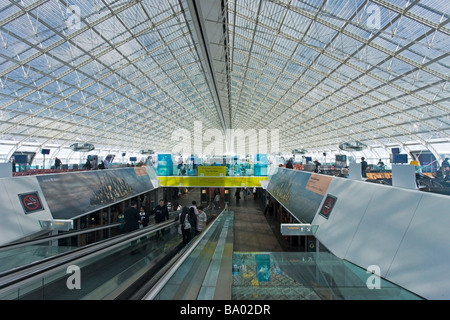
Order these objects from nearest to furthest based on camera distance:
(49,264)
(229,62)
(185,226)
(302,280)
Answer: (49,264), (302,280), (185,226), (229,62)

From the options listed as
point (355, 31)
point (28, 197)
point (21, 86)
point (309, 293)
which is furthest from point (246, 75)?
point (309, 293)

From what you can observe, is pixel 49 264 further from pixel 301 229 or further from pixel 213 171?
pixel 213 171

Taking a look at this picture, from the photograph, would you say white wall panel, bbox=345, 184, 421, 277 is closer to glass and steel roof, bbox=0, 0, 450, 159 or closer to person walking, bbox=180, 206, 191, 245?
person walking, bbox=180, 206, 191, 245

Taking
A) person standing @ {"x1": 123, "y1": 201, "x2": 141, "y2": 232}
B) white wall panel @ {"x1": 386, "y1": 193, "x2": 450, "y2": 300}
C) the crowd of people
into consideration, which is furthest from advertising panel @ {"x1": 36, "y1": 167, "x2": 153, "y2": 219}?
white wall panel @ {"x1": 386, "y1": 193, "x2": 450, "y2": 300}

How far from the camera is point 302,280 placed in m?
4.02

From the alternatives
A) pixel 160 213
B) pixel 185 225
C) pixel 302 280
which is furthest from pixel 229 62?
pixel 302 280

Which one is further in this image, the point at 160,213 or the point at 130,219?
the point at 160,213

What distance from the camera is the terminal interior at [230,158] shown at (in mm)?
3672

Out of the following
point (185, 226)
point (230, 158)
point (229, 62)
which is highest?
point (229, 62)

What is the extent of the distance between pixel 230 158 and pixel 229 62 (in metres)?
9.47

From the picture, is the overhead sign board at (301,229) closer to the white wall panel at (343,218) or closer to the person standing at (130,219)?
the white wall panel at (343,218)

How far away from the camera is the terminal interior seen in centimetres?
367

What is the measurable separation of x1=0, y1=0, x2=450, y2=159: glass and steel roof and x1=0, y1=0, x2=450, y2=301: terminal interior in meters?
0.15

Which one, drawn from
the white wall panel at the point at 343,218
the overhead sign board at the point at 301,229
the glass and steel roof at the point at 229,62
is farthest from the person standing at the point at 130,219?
the glass and steel roof at the point at 229,62
